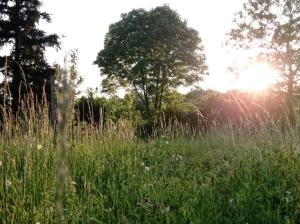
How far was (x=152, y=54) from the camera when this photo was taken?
3416cm

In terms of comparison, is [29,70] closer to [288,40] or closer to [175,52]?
[175,52]

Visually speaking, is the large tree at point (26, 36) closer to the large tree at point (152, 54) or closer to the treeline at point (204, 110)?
the treeline at point (204, 110)

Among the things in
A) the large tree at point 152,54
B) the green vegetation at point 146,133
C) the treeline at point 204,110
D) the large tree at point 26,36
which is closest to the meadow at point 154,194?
the green vegetation at point 146,133

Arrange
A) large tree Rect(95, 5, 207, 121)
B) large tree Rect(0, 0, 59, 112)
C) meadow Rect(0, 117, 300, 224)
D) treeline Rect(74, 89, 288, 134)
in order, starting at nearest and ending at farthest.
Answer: meadow Rect(0, 117, 300, 224) < treeline Rect(74, 89, 288, 134) < large tree Rect(0, 0, 59, 112) < large tree Rect(95, 5, 207, 121)

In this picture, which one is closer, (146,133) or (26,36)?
(146,133)

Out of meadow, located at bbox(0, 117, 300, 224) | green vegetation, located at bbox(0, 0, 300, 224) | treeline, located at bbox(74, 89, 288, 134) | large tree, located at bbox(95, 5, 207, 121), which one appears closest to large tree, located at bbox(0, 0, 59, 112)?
green vegetation, located at bbox(0, 0, 300, 224)

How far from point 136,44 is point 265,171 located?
30346mm

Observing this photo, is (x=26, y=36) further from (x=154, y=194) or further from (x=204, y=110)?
(x=154, y=194)

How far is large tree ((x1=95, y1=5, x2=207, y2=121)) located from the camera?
33875 mm

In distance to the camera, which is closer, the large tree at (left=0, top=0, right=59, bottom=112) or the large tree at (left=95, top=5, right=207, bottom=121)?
the large tree at (left=0, top=0, right=59, bottom=112)

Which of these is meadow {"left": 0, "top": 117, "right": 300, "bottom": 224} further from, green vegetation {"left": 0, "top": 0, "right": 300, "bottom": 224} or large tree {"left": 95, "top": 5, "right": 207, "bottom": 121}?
large tree {"left": 95, "top": 5, "right": 207, "bottom": 121}

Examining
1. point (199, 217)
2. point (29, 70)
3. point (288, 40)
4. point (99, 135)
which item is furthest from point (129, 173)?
point (288, 40)

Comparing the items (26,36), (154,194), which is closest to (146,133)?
(26,36)

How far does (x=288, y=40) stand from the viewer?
28172 millimetres
